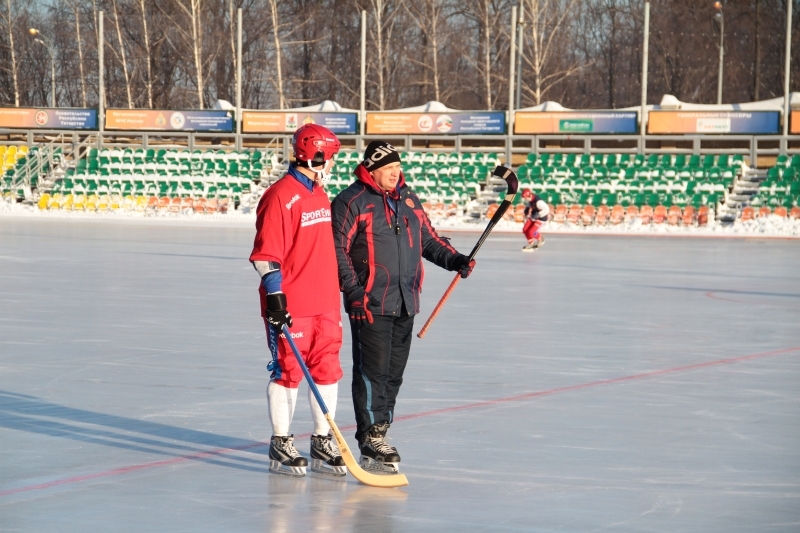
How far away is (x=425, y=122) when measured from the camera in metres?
43.5

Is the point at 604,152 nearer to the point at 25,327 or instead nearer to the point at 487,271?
the point at 487,271

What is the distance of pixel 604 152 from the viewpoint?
42.4 meters

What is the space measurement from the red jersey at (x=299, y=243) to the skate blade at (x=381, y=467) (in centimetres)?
77

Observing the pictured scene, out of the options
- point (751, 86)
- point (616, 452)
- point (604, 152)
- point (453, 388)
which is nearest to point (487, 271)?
point (453, 388)

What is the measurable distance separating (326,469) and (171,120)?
40879 mm

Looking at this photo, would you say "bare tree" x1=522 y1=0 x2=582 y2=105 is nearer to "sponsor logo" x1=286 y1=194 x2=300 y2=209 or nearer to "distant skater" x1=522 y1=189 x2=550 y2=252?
"distant skater" x1=522 y1=189 x2=550 y2=252

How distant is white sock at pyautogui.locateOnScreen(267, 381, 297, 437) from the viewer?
6.11m

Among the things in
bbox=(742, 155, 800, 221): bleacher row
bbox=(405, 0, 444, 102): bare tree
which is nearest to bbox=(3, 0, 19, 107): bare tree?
bbox=(405, 0, 444, 102): bare tree

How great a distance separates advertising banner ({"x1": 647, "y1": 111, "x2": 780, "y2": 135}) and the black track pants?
36.0 m

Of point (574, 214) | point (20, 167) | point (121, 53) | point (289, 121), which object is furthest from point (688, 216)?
point (121, 53)

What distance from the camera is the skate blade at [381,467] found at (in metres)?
5.95

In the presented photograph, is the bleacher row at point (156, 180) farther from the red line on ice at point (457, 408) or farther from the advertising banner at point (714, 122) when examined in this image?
the red line on ice at point (457, 408)

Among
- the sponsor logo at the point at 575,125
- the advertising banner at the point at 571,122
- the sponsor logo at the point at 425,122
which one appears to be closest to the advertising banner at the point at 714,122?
the advertising banner at the point at 571,122

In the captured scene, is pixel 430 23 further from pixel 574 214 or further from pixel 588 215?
pixel 588 215
